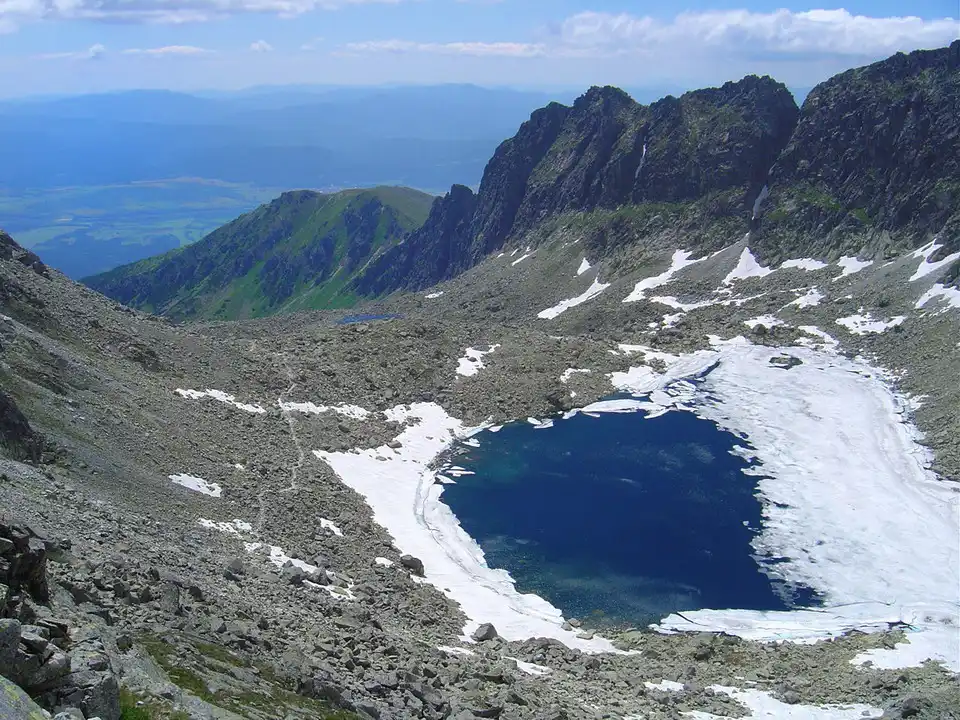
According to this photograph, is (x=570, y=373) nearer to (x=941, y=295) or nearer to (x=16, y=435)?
→ (x=941, y=295)

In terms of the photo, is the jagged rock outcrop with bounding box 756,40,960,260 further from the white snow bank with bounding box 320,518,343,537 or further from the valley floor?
the white snow bank with bounding box 320,518,343,537

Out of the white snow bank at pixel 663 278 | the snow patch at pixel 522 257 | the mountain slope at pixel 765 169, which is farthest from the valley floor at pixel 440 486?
the snow patch at pixel 522 257

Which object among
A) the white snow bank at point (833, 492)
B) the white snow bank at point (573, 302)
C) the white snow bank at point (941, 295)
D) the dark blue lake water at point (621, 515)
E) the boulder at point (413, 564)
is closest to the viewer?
the white snow bank at point (833, 492)

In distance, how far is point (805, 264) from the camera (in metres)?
118

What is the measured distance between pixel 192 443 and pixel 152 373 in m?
11.6

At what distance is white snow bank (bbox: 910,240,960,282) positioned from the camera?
101 m

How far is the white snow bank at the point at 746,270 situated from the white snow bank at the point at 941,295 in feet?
82.0

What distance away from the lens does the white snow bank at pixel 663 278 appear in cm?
12088

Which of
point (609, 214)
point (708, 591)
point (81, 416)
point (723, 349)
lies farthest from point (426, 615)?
point (609, 214)

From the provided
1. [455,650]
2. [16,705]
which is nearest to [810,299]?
[455,650]

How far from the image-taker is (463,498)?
207ft

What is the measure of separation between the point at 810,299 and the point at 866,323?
10609mm

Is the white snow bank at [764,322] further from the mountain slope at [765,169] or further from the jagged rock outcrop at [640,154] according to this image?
the jagged rock outcrop at [640,154]

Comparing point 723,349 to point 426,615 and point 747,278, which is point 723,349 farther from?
point 426,615
